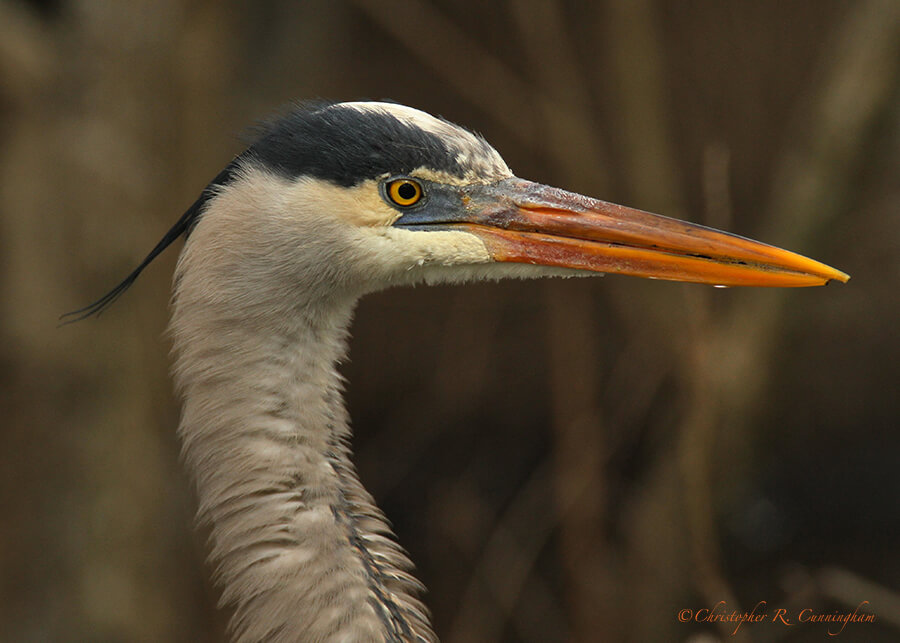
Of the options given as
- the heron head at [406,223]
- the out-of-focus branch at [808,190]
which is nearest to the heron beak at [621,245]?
the heron head at [406,223]

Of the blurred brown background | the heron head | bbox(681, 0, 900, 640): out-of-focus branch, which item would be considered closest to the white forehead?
the heron head

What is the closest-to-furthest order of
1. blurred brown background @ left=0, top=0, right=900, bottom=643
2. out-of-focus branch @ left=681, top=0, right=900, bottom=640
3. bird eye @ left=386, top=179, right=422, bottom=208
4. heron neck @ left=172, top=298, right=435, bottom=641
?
heron neck @ left=172, top=298, right=435, bottom=641, bird eye @ left=386, top=179, right=422, bottom=208, out-of-focus branch @ left=681, top=0, right=900, bottom=640, blurred brown background @ left=0, top=0, right=900, bottom=643

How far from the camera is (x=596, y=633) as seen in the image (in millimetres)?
3102

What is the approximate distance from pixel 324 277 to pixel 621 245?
1.84ft

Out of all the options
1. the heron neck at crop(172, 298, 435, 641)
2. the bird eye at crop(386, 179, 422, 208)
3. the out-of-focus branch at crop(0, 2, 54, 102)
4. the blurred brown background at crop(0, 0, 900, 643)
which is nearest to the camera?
the heron neck at crop(172, 298, 435, 641)

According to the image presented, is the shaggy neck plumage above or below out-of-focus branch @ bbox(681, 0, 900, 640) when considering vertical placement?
below

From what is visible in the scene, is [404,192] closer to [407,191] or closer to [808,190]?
[407,191]

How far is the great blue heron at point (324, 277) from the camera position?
1647mm

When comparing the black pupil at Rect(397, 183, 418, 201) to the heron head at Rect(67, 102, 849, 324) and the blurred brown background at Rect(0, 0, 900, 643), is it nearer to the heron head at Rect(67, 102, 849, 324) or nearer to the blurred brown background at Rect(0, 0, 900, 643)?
the heron head at Rect(67, 102, 849, 324)

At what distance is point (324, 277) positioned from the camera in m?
1.71

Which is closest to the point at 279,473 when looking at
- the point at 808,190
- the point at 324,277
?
the point at 324,277

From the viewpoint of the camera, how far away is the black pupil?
69.0 inches

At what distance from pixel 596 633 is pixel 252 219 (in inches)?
79.5

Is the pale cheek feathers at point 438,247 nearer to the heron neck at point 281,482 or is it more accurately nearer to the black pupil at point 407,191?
the black pupil at point 407,191
